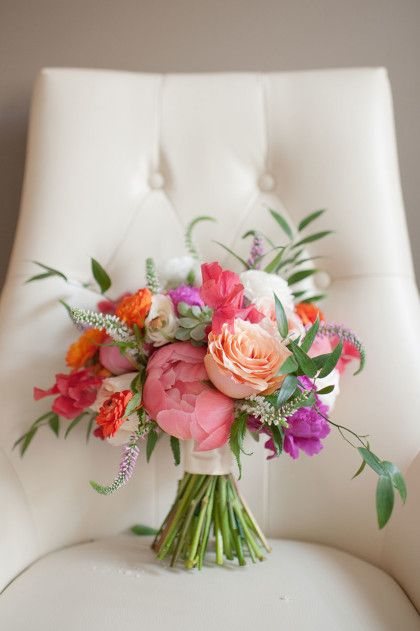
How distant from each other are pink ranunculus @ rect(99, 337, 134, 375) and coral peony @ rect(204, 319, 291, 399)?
0.17 meters

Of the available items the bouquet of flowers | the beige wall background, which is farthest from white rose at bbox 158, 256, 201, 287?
the beige wall background

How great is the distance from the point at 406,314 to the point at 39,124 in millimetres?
728

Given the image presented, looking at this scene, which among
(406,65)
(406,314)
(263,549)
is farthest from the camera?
(406,65)

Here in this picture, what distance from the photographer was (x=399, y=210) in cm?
121

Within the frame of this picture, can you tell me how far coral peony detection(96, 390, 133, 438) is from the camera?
854 millimetres

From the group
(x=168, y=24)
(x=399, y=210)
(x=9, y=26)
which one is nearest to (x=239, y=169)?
(x=399, y=210)

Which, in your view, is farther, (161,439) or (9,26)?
(9,26)

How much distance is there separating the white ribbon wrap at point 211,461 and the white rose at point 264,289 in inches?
9.0

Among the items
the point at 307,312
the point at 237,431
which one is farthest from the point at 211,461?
the point at 307,312

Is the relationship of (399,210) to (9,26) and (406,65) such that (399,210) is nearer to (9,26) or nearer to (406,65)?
(406,65)

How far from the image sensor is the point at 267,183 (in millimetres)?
1246

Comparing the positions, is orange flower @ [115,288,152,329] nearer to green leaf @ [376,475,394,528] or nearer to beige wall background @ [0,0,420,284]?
green leaf @ [376,475,394,528]

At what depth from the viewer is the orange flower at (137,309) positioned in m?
0.91

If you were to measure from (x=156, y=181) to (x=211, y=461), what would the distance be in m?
0.54
